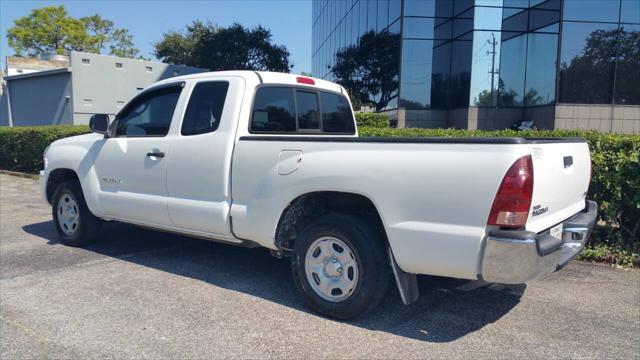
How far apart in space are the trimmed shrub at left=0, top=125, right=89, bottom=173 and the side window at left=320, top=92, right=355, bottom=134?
33.5 ft

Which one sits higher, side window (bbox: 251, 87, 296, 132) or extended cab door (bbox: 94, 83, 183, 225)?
side window (bbox: 251, 87, 296, 132)

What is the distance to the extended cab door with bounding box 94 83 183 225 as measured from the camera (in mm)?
5228

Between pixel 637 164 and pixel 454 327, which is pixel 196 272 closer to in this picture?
pixel 454 327

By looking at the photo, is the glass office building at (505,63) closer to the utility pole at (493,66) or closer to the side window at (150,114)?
the utility pole at (493,66)

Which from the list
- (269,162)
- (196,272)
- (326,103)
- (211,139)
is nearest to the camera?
(269,162)

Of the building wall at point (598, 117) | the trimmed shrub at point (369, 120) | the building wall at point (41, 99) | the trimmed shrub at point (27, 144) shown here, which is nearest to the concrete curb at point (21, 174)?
the trimmed shrub at point (27, 144)

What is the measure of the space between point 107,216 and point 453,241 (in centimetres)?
424

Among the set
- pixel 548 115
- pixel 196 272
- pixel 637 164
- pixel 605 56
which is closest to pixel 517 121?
pixel 548 115

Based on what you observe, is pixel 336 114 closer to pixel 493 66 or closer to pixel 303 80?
pixel 303 80

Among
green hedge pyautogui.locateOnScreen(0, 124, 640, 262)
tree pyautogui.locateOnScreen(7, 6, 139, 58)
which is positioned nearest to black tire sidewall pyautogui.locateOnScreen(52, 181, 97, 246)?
green hedge pyautogui.locateOnScreen(0, 124, 640, 262)

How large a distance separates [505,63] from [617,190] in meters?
15.2

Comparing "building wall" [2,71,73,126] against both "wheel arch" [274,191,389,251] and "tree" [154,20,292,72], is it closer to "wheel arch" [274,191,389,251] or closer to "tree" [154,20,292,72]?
"tree" [154,20,292,72]

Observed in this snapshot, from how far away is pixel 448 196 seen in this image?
11.1 feet

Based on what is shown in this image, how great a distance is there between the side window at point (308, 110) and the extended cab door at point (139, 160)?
1.28 meters
